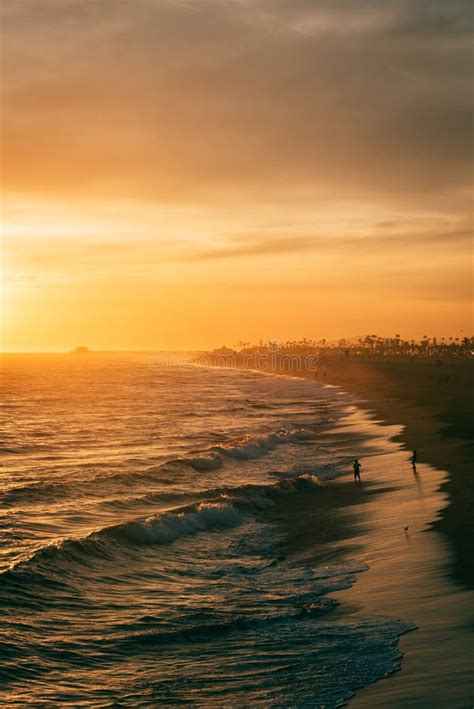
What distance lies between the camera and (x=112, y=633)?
17625mm

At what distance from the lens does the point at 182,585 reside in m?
21.4

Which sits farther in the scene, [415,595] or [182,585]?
[182,585]

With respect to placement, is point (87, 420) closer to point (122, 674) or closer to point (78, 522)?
point (78, 522)

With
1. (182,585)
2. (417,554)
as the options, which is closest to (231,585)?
(182,585)

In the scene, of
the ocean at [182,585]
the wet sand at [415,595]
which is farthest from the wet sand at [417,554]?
the ocean at [182,585]

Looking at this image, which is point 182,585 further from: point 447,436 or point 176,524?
point 447,436

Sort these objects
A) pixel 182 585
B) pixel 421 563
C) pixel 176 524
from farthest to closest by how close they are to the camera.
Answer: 1. pixel 176 524
2. pixel 182 585
3. pixel 421 563

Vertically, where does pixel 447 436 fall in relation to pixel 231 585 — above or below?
above

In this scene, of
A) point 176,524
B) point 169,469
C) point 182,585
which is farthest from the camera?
point 169,469

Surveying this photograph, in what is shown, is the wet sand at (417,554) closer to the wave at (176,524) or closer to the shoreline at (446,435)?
the shoreline at (446,435)

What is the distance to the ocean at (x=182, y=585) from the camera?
14.8 metres

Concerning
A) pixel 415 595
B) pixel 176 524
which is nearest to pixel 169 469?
pixel 176 524

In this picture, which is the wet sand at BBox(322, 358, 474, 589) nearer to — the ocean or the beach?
the beach

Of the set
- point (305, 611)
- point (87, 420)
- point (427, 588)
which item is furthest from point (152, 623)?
point (87, 420)
